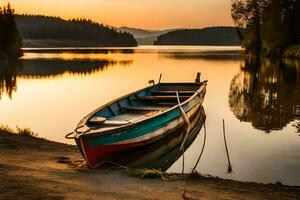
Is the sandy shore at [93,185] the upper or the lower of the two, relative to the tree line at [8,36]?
lower

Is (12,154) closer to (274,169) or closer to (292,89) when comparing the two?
(274,169)

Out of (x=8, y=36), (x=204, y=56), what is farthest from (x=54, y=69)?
(x=204, y=56)

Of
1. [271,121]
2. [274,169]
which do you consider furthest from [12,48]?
[274,169]

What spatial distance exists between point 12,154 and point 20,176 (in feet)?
9.30

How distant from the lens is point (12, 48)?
307ft

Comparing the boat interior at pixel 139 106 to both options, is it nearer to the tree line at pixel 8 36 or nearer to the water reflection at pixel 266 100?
the water reflection at pixel 266 100

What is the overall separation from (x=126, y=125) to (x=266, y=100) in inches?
776

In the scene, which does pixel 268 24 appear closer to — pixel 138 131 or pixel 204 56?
pixel 204 56

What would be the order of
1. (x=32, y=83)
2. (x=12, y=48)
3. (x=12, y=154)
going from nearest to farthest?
(x=12, y=154), (x=32, y=83), (x=12, y=48)

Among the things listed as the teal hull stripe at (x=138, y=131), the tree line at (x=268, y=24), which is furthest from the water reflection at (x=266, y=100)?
the tree line at (x=268, y=24)

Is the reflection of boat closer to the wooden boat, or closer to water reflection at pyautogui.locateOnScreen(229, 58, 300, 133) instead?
the wooden boat

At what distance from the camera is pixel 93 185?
438 inches

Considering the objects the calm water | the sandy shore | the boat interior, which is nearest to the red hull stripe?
the sandy shore

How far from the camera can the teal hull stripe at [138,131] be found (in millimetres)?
13500
